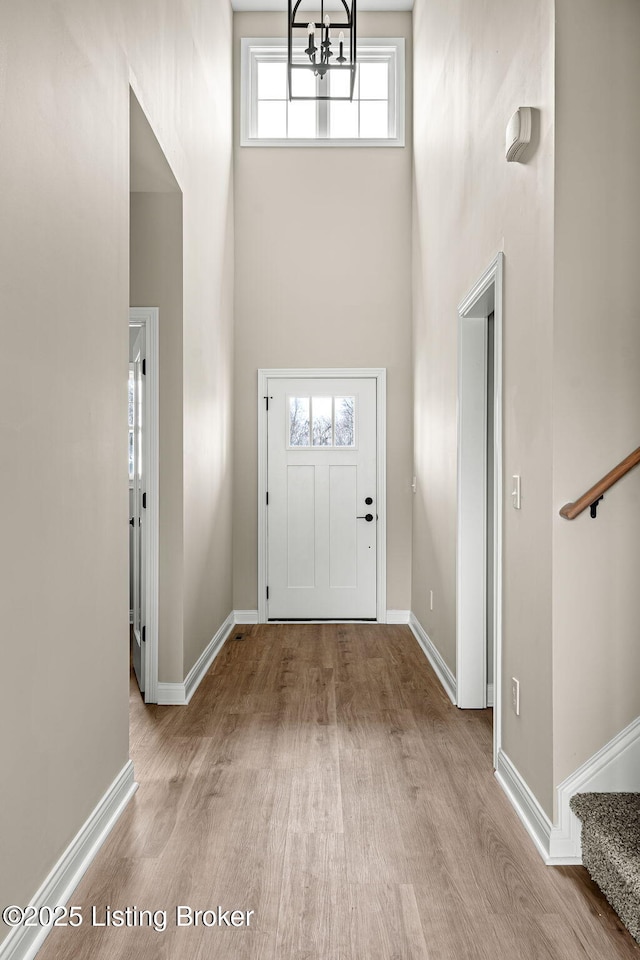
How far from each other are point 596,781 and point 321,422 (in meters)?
4.06

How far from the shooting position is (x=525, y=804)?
8.52 ft

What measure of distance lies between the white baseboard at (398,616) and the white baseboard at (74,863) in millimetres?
3378

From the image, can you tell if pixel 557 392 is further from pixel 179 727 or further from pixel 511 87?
pixel 179 727

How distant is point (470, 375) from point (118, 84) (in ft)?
6.87

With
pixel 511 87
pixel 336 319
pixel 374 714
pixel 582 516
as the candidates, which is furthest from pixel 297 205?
pixel 582 516

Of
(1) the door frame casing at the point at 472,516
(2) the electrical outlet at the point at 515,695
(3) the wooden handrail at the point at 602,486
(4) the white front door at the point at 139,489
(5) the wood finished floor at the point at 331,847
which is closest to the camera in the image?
(5) the wood finished floor at the point at 331,847

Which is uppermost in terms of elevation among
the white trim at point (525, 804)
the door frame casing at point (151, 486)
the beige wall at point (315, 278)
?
the beige wall at point (315, 278)

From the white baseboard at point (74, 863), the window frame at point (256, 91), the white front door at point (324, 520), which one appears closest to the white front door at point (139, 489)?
the white baseboard at point (74, 863)

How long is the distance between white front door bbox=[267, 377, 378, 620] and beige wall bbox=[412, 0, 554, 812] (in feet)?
2.75

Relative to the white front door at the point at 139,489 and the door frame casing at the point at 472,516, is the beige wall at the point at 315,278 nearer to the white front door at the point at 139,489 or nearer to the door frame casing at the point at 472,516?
the white front door at the point at 139,489

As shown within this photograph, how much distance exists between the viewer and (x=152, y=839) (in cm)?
248

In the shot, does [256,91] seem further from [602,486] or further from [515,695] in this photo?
[515,695]

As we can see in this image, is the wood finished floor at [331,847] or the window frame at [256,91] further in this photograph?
the window frame at [256,91]

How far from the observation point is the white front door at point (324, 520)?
19.7 feet
